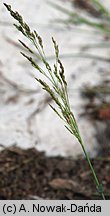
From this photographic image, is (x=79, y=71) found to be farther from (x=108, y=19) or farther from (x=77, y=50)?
(x=108, y=19)

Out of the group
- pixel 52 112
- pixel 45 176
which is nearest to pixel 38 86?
pixel 52 112

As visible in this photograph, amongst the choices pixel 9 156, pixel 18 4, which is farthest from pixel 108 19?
pixel 9 156

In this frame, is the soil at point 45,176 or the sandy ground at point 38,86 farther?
the sandy ground at point 38,86

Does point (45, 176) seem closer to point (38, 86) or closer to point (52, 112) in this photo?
point (52, 112)

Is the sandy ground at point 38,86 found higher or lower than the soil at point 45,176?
higher

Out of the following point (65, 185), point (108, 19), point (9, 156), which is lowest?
point (65, 185)

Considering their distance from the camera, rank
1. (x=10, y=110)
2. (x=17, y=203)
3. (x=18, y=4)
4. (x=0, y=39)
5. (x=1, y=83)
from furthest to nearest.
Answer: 1. (x=18, y=4)
2. (x=0, y=39)
3. (x=1, y=83)
4. (x=10, y=110)
5. (x=17, y=203)
